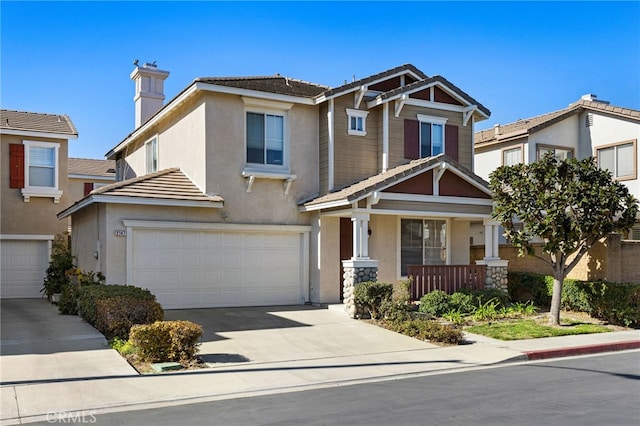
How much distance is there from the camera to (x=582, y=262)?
17.9 m

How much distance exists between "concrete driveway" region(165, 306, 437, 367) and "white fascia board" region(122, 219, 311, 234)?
2247 mm

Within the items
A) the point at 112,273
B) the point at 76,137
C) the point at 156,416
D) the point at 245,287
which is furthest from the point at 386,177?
the point at 76,137

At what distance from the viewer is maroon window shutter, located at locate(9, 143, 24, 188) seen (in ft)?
71.7

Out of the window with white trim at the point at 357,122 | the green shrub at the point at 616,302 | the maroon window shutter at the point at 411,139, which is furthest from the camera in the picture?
the maroon window shutter at the point at 411,139

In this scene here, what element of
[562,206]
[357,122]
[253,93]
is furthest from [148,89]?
[562,206]

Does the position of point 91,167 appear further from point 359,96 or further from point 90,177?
point 359,96

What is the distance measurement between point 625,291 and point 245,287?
10.2 metres

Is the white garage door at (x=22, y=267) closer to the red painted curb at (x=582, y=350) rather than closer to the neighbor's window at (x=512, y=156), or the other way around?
the red painted curb at (x=582, y=350)

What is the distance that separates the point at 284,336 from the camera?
533 inches

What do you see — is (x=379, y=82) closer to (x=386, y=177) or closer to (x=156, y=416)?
(x=386, y=177)

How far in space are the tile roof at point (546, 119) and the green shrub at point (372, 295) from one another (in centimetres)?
1190

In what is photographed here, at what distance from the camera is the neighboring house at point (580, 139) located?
78.9 ft

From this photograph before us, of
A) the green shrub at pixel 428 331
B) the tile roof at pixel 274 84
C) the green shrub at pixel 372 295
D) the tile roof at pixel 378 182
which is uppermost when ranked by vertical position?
the tile roof at pixel 274 84

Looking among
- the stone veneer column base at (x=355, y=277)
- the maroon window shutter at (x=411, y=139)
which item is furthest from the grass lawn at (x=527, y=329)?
the maroon window shutter at (x=411, y=139)
